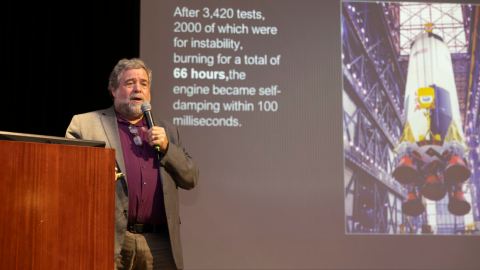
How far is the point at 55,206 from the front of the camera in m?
1.33

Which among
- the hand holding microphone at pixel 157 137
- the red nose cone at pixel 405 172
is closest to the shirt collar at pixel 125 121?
the hand holding microphone at pixel 157 137

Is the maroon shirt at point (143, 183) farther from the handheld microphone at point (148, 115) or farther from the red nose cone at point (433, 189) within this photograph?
the red nose cone at point (433, 189)

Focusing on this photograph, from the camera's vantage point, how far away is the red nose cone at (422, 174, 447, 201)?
139 inches

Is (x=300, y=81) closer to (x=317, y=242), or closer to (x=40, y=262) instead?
(x=317, y=242)

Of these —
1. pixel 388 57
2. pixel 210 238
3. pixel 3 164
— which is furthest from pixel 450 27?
pixel 3 164

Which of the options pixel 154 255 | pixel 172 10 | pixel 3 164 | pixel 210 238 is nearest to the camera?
pixel 3 164

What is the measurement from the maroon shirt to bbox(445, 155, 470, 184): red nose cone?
2460mm

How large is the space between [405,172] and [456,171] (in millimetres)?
396

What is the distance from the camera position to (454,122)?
364cm

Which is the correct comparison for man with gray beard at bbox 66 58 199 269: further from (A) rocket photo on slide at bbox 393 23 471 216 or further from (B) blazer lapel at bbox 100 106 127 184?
(A) rocket photo on slide at bbox 393 23 471 216

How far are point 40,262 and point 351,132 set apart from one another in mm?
2767

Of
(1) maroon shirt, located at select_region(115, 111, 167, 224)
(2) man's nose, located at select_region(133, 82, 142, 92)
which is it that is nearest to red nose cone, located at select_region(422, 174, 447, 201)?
(1) maroon shirt, located at select_region(115, 111, 167, 224)

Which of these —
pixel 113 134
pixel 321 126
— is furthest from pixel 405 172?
pixel 113 134

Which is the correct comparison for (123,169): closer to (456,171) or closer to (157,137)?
(157,137)
